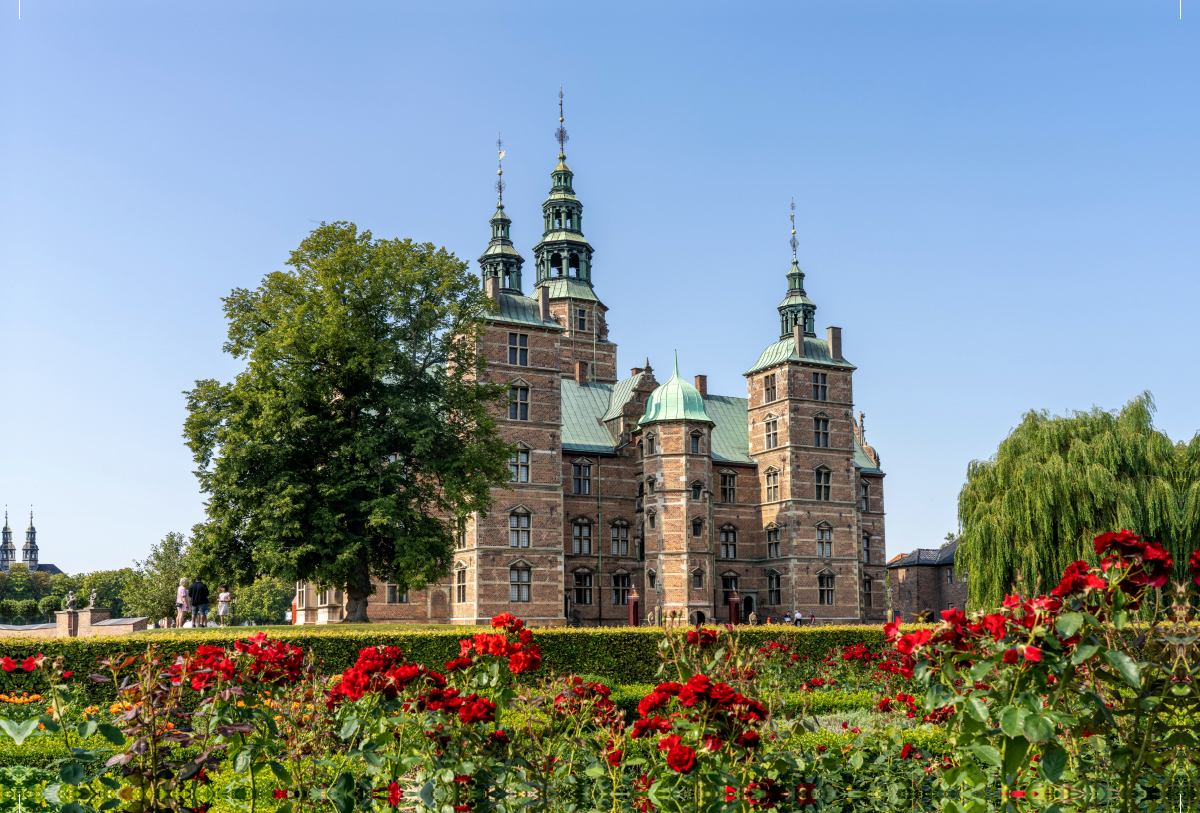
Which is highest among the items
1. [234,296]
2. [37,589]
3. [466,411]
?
[234,296]

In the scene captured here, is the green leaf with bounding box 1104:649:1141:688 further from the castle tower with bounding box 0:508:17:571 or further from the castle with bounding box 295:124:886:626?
the castle tower with bounding box 0:508:17:571

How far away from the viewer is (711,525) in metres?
44.6

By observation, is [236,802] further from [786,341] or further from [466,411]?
[786,341]

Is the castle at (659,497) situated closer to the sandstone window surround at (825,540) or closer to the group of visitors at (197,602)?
the sandstone window surround at (825,540)

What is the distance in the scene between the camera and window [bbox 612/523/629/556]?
4575 centimetres

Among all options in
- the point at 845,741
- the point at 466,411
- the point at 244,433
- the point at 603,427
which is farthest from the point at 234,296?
the point at 845,741

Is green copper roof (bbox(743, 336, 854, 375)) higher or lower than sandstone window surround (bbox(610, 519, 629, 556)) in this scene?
higher

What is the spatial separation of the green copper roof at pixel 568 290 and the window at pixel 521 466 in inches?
750

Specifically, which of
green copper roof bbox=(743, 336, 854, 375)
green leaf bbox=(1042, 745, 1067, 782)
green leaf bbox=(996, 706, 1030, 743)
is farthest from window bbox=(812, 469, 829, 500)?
green leaf bbox=(996, 706, 1030, 743)

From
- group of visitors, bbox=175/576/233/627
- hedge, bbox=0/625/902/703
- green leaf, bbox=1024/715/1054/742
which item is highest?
green leaf, bbox=1024/715/1054/742

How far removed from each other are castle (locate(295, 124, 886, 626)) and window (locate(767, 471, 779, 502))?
2.9 inches

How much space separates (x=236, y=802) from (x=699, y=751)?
17.5 ft

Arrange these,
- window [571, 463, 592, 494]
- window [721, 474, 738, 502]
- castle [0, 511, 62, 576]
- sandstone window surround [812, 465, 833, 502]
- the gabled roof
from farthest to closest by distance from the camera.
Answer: castle [0, 511, 62, 576] < the gabled roof < window [721, 474, 738, 502] < sandstone window surround [812, 465, 833, 502] < window [571, 463, 592, 494]

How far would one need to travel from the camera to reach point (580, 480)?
45.8m
